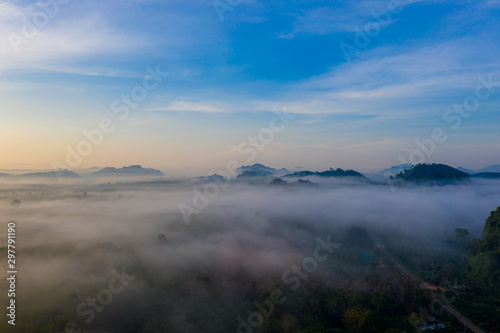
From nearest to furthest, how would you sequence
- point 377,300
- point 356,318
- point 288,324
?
point 288,324, point 356,318, point 377,300

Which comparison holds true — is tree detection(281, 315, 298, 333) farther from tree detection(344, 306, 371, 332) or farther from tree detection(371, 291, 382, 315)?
tree detection(371, 291, 382, 315)

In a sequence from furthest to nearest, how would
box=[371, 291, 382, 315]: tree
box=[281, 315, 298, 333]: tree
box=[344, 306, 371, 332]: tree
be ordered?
box=[371, 291, 382, 315]: tree → box=[344, 306, 371, 332]: tree → box=[281, 315, 298, 333]: tree

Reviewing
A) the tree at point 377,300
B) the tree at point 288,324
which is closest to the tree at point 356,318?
the tree at point 377,300

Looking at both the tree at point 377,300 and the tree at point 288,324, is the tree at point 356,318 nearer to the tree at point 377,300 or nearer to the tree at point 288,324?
the tree at point 377,300

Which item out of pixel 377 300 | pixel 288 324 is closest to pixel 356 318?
pixel 377 300

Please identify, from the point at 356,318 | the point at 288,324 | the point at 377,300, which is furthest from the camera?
the point at 377,300

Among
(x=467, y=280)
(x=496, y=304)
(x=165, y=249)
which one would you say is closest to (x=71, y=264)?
(x=165, y=249)

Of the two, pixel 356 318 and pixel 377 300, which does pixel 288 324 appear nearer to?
pixel 356 318

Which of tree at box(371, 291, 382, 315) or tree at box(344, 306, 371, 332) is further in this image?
tree at box(371, 291, 382, 315)

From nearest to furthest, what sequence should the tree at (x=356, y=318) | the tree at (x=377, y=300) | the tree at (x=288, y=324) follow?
the tree at (x=288, y=324) < the tree at (x=356, y=318) < the tree at (x=377, y=300)

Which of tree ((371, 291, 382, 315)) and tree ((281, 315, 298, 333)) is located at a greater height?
tree ((371, 291, 382, 315))

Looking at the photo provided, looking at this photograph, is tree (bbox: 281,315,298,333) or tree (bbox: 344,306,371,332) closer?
tree (bbox: 281,315,298,333)

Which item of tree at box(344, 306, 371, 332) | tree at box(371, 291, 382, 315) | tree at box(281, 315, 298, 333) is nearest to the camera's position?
tree at box(281, 315, 298, 333)

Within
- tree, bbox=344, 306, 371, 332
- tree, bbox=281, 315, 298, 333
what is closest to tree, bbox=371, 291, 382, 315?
tree, bbox=344, 306, 371, 332
